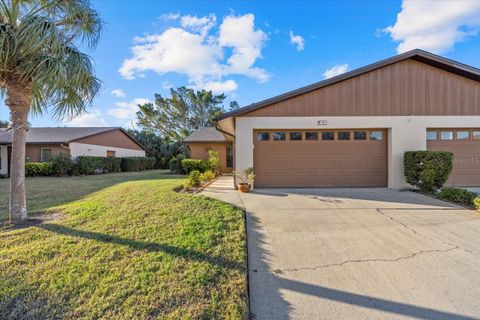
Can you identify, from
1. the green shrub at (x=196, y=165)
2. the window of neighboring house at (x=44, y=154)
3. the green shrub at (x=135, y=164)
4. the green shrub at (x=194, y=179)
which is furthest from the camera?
the green shrub at (x=135, y=164)

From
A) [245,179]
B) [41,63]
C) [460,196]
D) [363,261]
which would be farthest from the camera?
[245,179]

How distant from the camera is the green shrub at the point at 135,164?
880 inches

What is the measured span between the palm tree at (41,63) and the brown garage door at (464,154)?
12.2m

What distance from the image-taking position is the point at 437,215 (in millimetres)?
5969

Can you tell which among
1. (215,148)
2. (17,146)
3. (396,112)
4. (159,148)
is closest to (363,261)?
(17,146)

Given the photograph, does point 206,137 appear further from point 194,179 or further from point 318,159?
point 318,159

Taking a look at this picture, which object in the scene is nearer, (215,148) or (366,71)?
(366,71)

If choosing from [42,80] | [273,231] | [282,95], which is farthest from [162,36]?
[273,231]

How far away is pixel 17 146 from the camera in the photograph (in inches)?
208

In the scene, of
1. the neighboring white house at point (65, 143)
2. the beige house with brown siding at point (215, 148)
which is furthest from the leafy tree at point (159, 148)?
the beige house with brown siding at point (215, 148)

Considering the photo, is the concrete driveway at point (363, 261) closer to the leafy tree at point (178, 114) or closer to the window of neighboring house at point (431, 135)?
the window of neighboring house at point (431, 135)

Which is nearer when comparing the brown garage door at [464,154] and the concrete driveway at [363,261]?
the concrete driveway at [363,261]

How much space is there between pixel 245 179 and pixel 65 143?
1566cm

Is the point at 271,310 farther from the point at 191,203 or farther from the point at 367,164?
the point at 367,164
